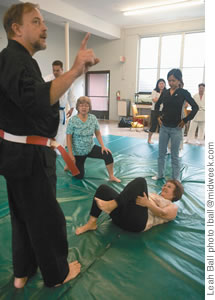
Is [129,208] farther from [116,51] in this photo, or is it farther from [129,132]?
[116,51]

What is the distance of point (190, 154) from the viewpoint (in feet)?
15.7

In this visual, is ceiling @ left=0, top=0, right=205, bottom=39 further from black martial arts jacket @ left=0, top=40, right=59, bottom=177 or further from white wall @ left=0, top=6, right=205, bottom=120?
black martial arts jacket @ left=0, top=40, right=59, bottom=177

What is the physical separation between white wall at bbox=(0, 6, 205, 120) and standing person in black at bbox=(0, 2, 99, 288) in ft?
25.5

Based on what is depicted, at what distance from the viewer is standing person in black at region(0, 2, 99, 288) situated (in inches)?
37.8

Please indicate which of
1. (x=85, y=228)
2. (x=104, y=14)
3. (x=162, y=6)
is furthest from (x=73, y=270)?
(x=104, y=14)

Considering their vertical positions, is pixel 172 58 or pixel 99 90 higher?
pixel 172 58

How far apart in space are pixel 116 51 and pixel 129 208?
377 inches

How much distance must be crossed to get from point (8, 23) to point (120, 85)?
9579 mm

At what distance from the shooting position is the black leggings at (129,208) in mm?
1861

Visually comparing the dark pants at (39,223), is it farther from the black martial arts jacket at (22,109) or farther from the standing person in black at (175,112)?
the standing person in black at (175,112)

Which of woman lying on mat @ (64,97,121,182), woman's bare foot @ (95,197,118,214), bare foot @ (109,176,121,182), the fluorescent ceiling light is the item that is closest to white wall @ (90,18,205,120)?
the fluorescent ceiling light

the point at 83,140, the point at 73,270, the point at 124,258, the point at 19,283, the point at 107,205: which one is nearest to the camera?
the point at 19,283

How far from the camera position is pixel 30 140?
1188mm

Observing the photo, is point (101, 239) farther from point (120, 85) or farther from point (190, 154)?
point (120, 85)
